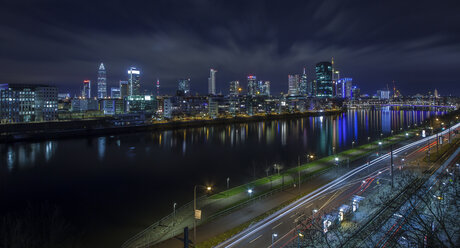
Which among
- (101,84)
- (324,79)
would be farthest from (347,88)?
(101,84)

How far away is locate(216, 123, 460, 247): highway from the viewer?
6.24m

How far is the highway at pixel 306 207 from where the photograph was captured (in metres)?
6.24

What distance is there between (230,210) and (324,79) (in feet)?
415

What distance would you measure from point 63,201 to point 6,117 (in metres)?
30.3

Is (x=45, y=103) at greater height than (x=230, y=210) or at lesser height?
greater

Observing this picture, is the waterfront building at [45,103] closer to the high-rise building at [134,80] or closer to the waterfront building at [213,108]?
the waterfront building at [213,108]

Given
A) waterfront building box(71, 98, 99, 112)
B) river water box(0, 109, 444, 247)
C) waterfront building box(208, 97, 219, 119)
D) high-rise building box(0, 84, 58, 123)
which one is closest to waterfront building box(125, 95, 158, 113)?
waterfront building box(71, 98, 99, 112)

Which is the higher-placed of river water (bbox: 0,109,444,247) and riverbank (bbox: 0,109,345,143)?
riverbank (bbox: 0,109,345,143)

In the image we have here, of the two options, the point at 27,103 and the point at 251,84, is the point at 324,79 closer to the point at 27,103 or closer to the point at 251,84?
the point at 251,84

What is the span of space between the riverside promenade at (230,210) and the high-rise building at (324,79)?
381 feet

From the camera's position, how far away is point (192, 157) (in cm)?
1972

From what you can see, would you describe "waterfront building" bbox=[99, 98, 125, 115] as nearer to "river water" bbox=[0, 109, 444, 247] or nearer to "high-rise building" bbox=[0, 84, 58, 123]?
"high-rise building" bbox=[0, 84, 58, 123]

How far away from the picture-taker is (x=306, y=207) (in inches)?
314

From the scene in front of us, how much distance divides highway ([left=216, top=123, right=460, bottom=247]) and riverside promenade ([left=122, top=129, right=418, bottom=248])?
340 mm
